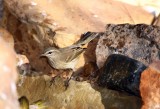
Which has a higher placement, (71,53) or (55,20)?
(55,20)

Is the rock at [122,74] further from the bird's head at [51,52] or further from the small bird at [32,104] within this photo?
the bird's head at [51,52]

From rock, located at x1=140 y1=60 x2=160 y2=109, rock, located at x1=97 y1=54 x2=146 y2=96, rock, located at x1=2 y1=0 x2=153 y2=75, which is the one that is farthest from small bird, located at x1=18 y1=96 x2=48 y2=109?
rock, located at x1=2 y1=0 x2=153 y2=75

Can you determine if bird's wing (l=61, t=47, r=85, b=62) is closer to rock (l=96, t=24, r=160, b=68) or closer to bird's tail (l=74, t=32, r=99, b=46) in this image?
bird's tail (l=74, t=32, r=99, b=46)

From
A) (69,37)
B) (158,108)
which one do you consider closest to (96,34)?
(69,37)

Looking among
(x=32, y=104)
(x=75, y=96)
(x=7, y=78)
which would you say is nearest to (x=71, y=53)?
(x=75, y=96)

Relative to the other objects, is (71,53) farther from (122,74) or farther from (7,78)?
(7,78)

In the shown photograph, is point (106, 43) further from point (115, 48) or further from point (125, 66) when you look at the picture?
point (125, 66)
